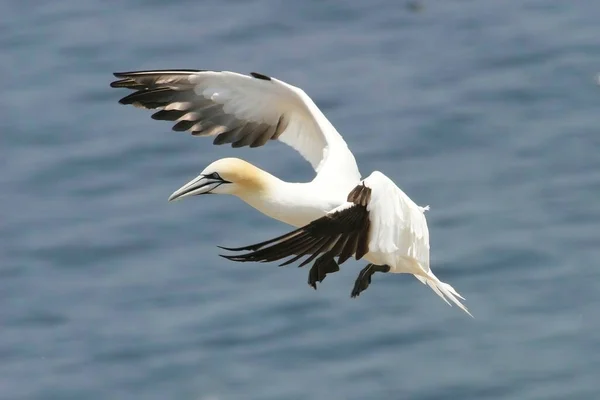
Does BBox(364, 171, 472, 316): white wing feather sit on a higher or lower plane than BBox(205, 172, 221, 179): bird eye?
lower

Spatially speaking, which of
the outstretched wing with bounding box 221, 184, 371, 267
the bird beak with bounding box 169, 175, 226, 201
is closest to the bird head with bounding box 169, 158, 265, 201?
the bird beak with bounding box 169, 175, 226, 201

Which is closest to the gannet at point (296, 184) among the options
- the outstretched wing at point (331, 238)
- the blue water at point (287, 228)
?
the outstretched wing at point (331, 238)

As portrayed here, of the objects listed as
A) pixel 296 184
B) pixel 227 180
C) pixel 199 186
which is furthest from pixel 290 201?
pixel 199 186

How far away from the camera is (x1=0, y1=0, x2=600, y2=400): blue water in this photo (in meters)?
16.4

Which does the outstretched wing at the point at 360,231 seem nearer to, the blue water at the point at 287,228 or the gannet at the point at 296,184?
the gannet at the point at 296,184

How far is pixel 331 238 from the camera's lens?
966cm

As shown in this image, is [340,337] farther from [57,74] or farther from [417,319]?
[57,74]

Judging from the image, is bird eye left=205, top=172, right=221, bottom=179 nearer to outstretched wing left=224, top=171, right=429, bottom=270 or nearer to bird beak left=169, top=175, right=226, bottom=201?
bird beak left=169, top=175, right=226, bottom=201

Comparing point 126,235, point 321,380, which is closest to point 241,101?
point 321,380

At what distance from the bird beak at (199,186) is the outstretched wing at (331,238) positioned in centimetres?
138

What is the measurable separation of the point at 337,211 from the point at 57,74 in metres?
11.1

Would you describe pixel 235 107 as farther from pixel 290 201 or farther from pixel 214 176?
pixel 290 201

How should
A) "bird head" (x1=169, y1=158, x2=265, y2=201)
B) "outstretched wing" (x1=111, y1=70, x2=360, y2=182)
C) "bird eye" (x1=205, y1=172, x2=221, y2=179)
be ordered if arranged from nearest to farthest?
"bird head" (x1=169, y1=158, x2=265, y2=201) → "bird eye" (x1=205, y1=172, x2=221, y2=179) → "outstretched wing" (x1=111, y1=70, x2=360, y2=182)

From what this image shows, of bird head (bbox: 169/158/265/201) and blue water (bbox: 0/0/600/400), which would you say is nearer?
bird head (bbox: 169/158/265/201)
